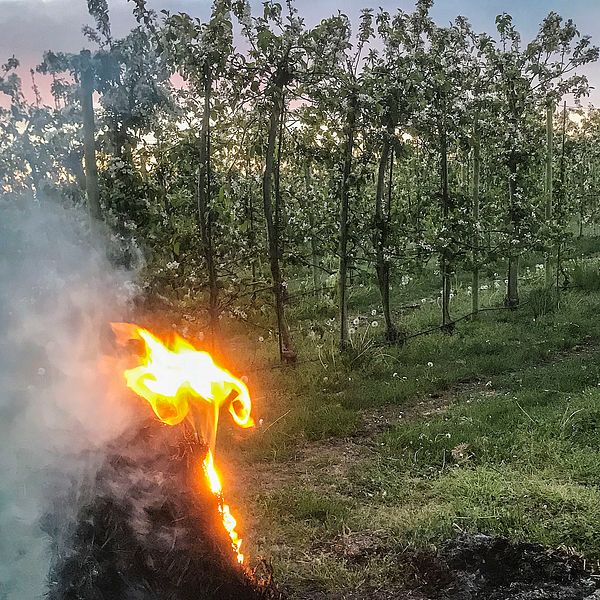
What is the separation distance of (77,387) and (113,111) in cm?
225

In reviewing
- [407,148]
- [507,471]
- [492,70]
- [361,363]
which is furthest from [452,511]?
[492,70]

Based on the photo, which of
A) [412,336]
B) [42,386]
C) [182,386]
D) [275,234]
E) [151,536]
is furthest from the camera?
[412,336]

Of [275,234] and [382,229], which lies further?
[382,229]

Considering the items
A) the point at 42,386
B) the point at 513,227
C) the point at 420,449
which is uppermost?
the point at 513,227

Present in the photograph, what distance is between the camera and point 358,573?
3.72 metres

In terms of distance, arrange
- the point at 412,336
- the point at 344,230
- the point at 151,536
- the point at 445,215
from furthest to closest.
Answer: the point at 445,215
the point at 412,336
the point at 344,230
the point at 151,536

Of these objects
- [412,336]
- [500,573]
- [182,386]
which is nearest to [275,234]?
[412,336]

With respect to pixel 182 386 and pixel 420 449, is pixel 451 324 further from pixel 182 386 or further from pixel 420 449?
pixel 182 386

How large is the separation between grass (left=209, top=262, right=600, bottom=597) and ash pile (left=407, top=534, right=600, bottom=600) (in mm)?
145

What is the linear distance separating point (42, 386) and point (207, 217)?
3.92 meters

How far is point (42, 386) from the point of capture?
2828 millimetres

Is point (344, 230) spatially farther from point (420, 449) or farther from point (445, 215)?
point (420, 449)

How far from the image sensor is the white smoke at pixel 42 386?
2.47 meters

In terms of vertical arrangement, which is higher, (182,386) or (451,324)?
(451,324)
